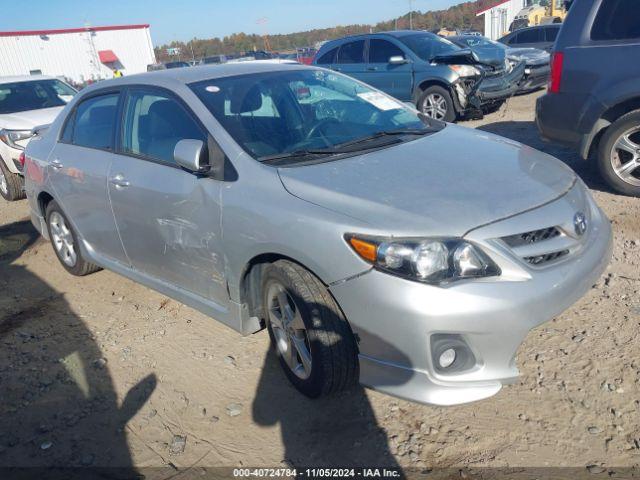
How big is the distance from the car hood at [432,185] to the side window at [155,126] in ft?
2.82

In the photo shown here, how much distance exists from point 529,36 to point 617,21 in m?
12.6

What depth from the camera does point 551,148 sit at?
7.00 metres

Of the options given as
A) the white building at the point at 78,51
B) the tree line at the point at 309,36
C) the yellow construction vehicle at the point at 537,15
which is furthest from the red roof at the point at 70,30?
the yellow construction vehicle at the point at 537,15

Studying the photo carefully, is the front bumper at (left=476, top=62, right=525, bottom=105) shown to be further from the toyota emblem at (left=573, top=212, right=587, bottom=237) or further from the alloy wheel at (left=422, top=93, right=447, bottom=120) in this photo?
the toyota emblem at (left=573, top=212, right=587, bottom=237)

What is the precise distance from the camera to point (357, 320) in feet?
7.81

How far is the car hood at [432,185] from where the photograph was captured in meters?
2.35

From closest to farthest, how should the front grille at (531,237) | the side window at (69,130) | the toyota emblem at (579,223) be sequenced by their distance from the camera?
1. the front grille at (531,237)
2. the toyota emblem at (579,223)
3. the side window at (69,130)

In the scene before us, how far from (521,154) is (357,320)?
1548mm

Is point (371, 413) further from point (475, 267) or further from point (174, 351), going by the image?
point (174, 351)

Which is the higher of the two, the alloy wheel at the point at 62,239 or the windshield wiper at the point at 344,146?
the windshield wiper at the point at 344,146

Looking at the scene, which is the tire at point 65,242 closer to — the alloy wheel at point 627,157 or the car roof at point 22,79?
the alloy wheel at point 627,157

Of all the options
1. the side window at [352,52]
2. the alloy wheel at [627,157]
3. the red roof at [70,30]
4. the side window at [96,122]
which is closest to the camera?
the side window at [96,122]

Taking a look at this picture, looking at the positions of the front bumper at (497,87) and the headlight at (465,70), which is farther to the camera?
the front bumper at (497,87)

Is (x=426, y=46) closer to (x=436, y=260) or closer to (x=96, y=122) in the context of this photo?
Answer: (x=96, y=122)
